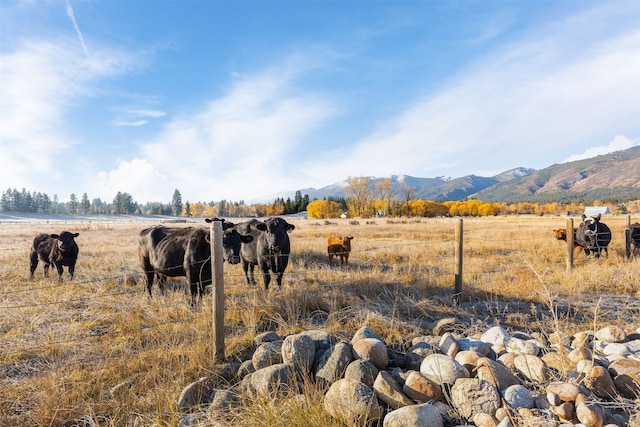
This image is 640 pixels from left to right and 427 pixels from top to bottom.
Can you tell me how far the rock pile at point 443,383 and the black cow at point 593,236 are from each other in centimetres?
1044

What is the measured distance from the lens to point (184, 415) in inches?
140

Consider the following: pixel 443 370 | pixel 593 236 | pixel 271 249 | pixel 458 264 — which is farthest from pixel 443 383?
pixel 593 236

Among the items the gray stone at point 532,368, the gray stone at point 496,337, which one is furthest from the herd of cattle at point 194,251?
the gray stone at point 532,368

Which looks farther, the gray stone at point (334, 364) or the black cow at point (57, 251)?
the black cow at point (57, 251)

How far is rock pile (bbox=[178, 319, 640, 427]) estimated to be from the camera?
123 inches

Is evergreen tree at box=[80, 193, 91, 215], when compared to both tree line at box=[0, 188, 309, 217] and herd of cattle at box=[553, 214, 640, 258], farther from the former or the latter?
herd of cattle at box=[553, 214, 640, 258]

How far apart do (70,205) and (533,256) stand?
196 meters

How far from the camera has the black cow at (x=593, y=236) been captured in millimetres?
13172

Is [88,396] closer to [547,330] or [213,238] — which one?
[213,238]

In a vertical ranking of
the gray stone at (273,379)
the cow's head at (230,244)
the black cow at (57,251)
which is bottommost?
the gray stone at (273,379)

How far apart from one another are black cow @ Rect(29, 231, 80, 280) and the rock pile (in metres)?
9.88

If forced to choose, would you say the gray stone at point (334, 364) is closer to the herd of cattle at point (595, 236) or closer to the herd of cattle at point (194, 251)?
the herd of cattle at point (194, 251)

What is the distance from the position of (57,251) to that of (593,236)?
19532mm

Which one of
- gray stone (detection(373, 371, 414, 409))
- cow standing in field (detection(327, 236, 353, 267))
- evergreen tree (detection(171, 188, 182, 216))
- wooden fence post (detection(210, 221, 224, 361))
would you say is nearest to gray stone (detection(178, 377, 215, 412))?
wooden fence post (detection(210, 221, 224, 361))
